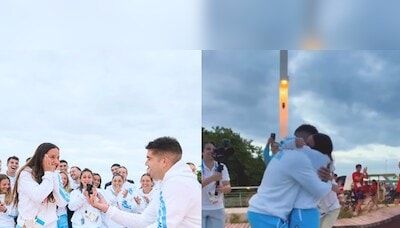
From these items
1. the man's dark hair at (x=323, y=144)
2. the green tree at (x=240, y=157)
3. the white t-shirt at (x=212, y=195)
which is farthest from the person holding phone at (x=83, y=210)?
the man's dark hair at (x=323, y=144)

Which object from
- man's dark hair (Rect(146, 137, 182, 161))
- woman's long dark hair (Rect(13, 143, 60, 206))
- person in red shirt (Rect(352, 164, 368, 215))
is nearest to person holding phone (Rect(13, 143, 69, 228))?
woman's long dark hair (Rect(13, 143, 60, 206))

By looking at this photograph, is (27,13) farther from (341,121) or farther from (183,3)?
(341,121)

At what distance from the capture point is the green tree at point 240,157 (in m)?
3.83

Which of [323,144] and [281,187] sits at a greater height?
[323,144]

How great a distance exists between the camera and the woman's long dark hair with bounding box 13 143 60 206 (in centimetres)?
412

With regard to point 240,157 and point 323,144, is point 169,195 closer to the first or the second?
point 240,157

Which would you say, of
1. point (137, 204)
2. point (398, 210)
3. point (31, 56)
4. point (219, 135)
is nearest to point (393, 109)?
point (398, 210)

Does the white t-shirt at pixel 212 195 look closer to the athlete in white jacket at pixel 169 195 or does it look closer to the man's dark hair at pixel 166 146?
the athlete in white jacket at pixel 169 195

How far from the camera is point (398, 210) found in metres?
3.99

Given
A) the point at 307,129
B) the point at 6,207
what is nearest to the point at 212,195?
the point at 307,129

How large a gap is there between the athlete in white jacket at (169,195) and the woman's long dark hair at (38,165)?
485mm

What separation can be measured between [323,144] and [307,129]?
0.12 m

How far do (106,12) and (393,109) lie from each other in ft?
5.23

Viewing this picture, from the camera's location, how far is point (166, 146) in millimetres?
4051
